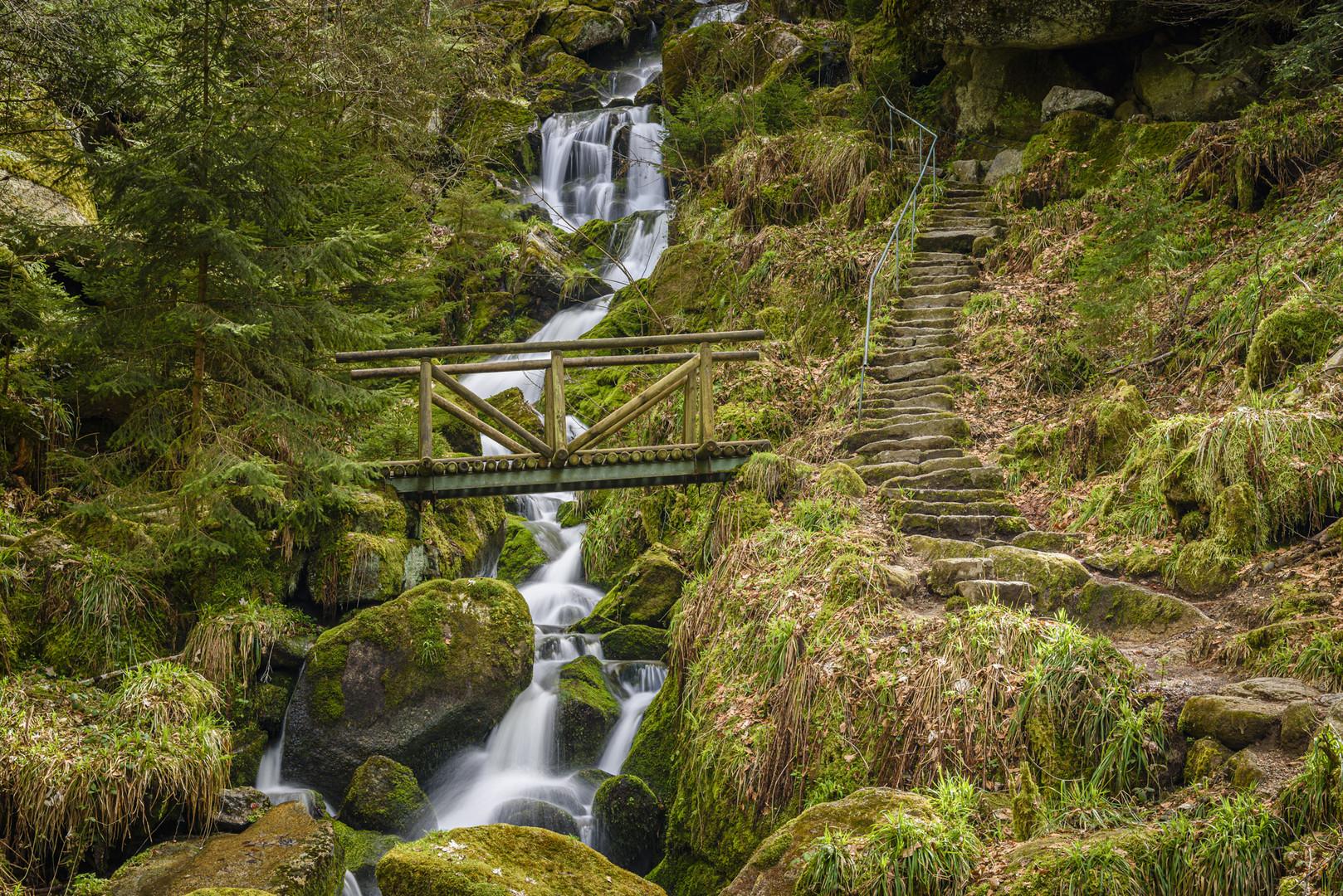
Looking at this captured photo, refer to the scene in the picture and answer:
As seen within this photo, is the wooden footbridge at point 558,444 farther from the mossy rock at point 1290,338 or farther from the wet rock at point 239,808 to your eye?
the mossy rock at point 1290,338

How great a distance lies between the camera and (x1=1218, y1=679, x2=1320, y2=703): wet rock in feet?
13.0

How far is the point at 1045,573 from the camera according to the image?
5.79 m

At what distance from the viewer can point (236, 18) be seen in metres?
7.13

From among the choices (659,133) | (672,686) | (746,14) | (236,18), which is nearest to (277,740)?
(672,686)

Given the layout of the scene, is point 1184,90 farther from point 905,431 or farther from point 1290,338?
point 905,431

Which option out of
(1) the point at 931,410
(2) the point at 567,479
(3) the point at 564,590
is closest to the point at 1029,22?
(1) the point at 931,410

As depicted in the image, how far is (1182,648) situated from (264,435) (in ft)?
24.5

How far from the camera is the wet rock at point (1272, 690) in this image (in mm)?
3961

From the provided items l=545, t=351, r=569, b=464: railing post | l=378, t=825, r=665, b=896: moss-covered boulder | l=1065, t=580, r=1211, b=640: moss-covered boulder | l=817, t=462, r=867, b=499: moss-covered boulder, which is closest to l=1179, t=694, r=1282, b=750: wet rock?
l=1065, t=580, r=1211, b=640: moss-covered boulder

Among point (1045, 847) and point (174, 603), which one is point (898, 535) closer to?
point (1045, 847)

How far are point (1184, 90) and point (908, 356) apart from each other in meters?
5.57

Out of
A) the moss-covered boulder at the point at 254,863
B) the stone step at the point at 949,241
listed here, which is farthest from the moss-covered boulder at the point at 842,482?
the stone step at the point at 949,241

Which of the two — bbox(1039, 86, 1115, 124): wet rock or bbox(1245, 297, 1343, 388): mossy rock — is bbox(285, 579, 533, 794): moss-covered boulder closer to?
bbox(1245, 297, 1343, 388): mossy rock

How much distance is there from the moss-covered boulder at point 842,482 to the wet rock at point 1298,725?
405 cm
